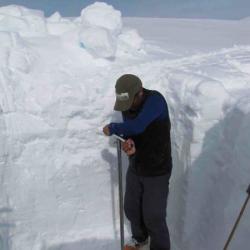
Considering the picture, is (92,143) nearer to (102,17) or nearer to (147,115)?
(147,115)

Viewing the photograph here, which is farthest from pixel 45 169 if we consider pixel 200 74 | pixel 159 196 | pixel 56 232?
pixel 200 74

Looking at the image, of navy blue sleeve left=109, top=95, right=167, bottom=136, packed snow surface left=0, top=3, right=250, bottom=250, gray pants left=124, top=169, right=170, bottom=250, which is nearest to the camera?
navy blue sleeve left=109, top=95, right=167, bottom=136

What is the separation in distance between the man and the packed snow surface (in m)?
0.48

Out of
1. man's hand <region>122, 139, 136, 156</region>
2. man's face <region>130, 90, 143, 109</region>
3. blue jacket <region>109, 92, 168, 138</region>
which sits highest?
man's face <region>130, 90, 143, 109</region>

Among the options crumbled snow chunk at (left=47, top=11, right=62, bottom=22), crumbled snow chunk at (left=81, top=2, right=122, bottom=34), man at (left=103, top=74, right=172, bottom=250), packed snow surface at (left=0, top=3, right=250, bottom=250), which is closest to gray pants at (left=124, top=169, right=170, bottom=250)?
man at (left=103, top=74, right=172, bottom=250)

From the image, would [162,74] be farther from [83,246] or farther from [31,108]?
[83,246]

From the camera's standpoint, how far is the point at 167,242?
11.7 ft

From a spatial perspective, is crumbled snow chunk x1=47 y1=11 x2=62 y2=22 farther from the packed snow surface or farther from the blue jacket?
the blue jacket

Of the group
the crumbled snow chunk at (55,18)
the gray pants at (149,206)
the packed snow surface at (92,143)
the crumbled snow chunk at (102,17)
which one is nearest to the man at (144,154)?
the gray pants at (149,206)

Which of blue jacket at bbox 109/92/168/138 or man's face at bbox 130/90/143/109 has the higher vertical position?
man's face at bbox 130/90/143/109

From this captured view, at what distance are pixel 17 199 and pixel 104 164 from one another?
37.8 inches

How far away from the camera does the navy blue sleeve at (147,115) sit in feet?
10.2

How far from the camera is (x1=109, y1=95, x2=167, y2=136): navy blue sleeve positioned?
10.2ft

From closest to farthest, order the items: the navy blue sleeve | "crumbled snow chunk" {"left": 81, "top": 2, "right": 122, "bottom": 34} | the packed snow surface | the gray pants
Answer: the navy blue sleeve → the gray pants → the packed snow surface → "crumbled snow chunk" {"left": 81, "top": 2, "right": 122, "bottom": 34}
